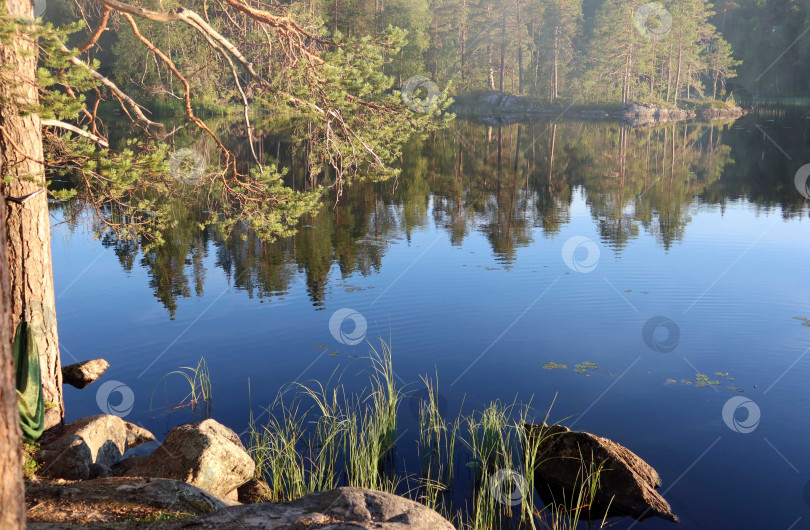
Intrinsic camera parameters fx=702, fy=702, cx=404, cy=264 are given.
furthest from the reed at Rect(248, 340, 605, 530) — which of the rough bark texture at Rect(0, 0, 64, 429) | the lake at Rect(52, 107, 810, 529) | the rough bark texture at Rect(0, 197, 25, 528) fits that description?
the rough bark texture at Rect(0, 197, 25, 528)

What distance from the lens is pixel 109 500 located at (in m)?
5.34

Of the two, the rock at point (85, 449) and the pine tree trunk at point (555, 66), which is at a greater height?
the pine tree trunk at point (555, 66)

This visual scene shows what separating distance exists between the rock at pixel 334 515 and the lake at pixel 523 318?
9.88 ft

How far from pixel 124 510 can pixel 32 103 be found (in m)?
3.93

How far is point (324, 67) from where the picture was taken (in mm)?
8680

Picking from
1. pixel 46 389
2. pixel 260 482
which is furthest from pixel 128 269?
pixel 260 482

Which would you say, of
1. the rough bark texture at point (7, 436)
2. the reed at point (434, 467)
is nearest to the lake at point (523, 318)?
the reed at point (434, 467)

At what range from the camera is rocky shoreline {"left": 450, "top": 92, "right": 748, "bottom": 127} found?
64.9m

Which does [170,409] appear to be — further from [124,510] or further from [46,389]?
[124,510]
